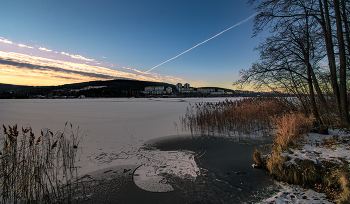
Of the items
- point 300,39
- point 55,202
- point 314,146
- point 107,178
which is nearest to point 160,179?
point 107,178

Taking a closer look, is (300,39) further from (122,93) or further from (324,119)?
(122,93)

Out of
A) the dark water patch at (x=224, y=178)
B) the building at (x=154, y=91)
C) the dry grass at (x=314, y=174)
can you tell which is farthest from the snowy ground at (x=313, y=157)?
the building at (x=154, y=91)

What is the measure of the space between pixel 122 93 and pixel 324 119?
245 ft

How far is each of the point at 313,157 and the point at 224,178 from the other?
7.28ft

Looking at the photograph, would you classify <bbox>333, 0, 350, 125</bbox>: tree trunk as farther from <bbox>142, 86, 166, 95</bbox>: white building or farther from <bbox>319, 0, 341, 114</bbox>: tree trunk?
<bbox>142, 86, 166, 95</bbox>: white building

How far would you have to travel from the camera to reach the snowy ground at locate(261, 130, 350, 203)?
9.11ft

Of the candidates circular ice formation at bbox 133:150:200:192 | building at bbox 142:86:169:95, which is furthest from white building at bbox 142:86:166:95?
circular ice formation at bbox 133:150:200:192

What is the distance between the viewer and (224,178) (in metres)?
3.69

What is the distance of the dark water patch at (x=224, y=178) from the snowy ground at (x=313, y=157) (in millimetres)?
249

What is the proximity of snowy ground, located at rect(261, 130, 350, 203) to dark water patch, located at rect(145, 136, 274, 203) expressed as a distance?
25 centimetres

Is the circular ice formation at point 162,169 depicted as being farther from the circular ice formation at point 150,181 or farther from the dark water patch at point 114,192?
the dark water patch at point 114,192

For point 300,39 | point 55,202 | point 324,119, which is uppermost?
point 300,39

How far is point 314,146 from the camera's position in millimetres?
4629

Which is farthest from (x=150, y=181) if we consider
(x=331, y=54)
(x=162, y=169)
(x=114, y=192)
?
(x=331, y=54)
